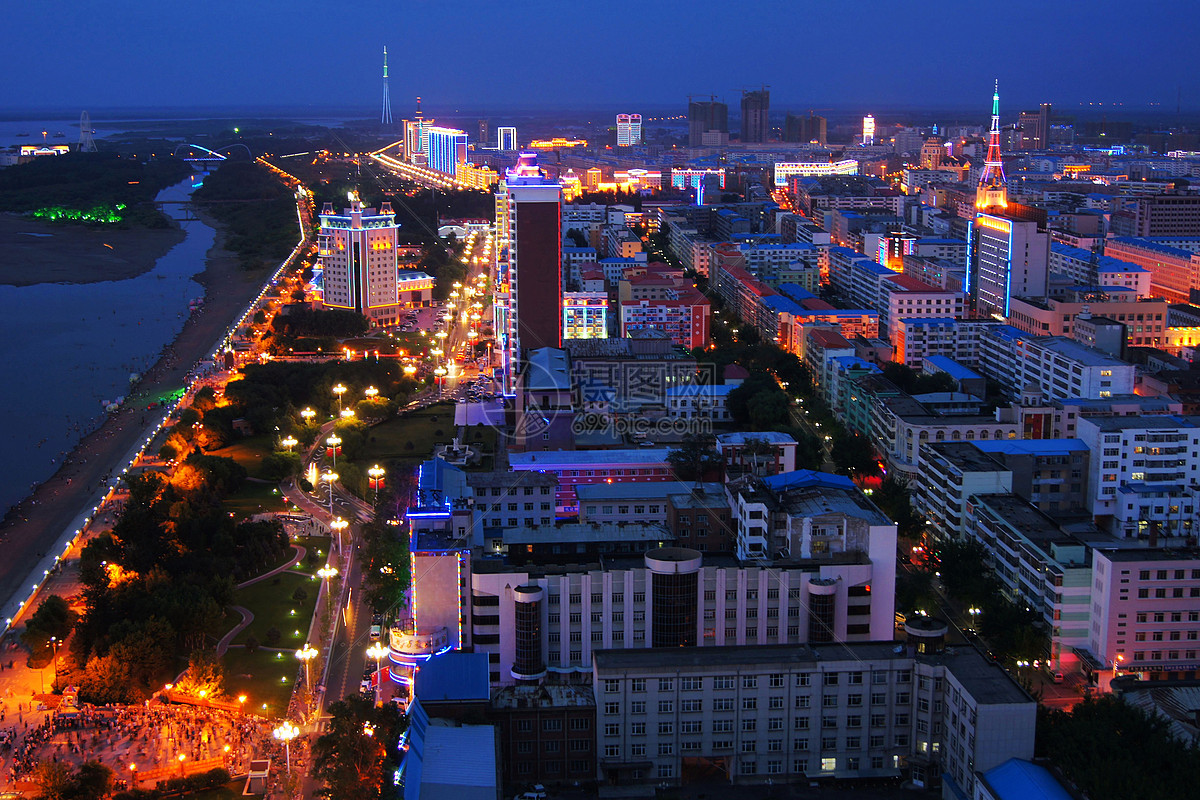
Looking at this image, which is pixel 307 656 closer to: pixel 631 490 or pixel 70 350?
pixel 631 490

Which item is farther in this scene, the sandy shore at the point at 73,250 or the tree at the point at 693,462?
the sandy shore at the point at 73,250

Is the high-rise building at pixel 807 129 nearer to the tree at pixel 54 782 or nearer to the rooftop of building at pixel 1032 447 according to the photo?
the rooftop of building at pixel 1032 447

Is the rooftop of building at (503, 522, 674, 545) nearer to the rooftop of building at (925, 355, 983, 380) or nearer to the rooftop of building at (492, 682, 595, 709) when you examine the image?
the rooftop of building at (492, 682, 595, 709)

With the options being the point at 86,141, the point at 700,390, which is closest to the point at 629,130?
the point at 86,141

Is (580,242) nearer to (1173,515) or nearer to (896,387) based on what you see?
(896,387)

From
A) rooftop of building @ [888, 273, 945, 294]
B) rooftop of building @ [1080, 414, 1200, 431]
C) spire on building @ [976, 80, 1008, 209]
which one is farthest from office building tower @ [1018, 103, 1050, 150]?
rooftop of building @ [1080, 414, 1200, 431]

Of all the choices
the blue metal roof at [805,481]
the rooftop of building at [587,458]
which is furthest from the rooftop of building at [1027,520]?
the rooftop of building at [587,458]
